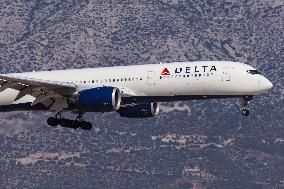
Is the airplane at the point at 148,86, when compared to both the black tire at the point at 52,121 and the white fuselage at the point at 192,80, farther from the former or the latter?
the black tire at the point at 52,121

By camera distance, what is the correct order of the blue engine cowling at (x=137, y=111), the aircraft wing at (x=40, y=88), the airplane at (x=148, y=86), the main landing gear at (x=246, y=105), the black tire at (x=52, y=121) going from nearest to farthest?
the aircraft wing at (x=40, y=88) → the airplane at (x=148, y=86) → the main landing gear at (x=246, y=105) → the black tire at (x=52, y=121) → the blue engine cowling at (x=137, y=111)

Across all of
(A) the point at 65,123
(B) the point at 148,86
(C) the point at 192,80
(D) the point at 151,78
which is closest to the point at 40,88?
(A) the point at 65,123

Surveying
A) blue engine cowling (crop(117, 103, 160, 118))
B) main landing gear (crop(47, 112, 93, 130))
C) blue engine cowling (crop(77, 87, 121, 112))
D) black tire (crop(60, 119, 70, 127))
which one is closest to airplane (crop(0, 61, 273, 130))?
blue engine cowling (crop(77, 87, 121, 112))

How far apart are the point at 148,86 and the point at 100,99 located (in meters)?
5.41

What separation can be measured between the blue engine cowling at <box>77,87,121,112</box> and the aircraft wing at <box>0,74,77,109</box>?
7.25ft

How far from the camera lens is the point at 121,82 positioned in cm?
11356

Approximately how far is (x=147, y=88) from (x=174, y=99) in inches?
116

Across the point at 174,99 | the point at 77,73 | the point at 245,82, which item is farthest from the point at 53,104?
the point at 245,82

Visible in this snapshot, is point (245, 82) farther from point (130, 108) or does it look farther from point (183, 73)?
point (130, 108)

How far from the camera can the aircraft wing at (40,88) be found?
10975cm

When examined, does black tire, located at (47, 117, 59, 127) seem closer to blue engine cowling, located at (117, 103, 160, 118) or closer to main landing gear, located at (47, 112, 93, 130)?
main landing gear, located at (47, 112, 93, 130)

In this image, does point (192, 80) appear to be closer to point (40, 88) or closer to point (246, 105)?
point (246, 105)

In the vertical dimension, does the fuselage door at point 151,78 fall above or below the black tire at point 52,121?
above

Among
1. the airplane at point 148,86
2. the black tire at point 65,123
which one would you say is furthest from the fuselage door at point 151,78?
the black tire at point 65,123
